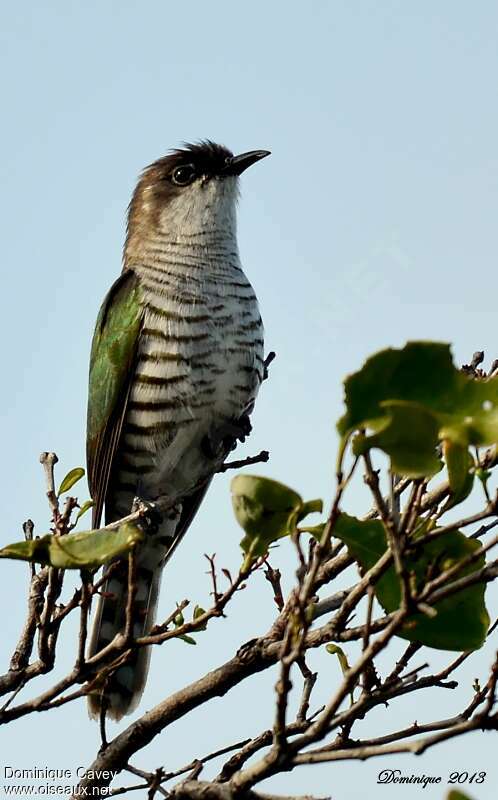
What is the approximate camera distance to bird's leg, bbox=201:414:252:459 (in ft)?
20.2

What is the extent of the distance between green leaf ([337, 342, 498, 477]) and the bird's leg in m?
3.85

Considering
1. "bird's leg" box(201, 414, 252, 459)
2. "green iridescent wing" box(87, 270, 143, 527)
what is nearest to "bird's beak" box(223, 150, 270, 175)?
"green iridescent wing" box(87, 270, 143, 527)

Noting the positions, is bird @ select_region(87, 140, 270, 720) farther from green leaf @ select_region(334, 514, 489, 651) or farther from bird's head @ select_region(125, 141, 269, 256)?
green leaf @ select_region(334, 514, 489, 651)

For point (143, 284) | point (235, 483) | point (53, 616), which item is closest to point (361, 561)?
point (235, 483)

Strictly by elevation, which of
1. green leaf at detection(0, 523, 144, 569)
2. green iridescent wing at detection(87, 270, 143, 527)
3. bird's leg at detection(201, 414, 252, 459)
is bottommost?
green leaf at detection(0, 523, 144, 569)

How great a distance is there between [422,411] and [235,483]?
2.21 ft

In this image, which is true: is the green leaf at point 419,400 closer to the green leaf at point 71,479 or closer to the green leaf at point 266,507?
the green leaf at point 266,507

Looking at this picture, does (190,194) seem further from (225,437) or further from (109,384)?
(225,437)

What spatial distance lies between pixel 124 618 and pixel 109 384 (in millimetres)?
1360

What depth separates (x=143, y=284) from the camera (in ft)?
21.6

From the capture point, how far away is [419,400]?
2.28 meters

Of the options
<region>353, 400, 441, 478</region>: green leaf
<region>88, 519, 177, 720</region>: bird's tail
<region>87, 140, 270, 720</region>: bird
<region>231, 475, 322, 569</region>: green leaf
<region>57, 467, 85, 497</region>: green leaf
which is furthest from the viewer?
<region>87, 140, 270, 720</region>: bird

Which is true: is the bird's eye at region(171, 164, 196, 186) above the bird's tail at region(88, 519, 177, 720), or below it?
above

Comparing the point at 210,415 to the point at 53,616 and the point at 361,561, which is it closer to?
the point at 53,616
